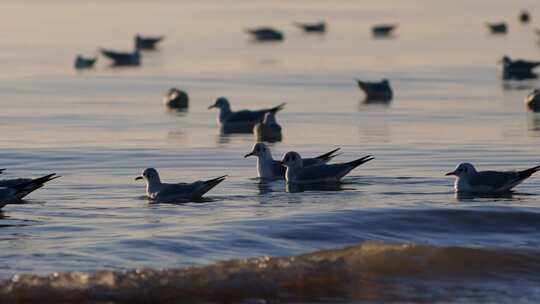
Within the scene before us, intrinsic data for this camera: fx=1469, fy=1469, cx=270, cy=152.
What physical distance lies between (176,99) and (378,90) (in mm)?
5091

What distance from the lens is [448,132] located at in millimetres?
28062

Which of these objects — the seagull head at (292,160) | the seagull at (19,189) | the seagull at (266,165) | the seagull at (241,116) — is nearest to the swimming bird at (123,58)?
the seagull at (241,116)

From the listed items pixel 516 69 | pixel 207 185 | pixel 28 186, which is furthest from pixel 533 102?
pixel 28 186

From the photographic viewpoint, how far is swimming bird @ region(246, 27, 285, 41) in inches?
2483

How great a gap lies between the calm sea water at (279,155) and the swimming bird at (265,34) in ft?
13.0

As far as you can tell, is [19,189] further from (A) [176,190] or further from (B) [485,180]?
(B) [485,180]

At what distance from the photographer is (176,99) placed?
34250 millimetres

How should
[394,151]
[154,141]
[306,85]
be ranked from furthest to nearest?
1. [306,85]
2. [154,141]
3. [394,151]

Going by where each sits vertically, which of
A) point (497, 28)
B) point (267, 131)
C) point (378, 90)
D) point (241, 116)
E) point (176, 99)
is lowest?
point (267, 131)

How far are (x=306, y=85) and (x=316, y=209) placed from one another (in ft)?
72.4

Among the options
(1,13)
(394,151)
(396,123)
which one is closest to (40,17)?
(1,13)

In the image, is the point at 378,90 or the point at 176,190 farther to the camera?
the point at 378,90

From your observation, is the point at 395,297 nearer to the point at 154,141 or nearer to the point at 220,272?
the point at 220,272

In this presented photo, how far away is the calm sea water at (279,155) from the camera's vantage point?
1511 cm
